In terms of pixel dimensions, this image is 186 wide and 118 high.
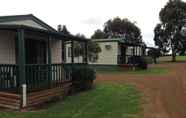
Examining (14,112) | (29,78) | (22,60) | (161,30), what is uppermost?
(161,30)

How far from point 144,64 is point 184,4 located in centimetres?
1859

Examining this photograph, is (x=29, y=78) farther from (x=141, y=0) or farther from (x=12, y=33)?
(x=141, y=0)

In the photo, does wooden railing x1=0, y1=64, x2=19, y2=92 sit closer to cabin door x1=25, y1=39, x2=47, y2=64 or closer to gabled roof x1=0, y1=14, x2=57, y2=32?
gabled roof x1=0, y1=14, x2=57, y2=32

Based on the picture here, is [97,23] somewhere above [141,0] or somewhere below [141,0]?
above

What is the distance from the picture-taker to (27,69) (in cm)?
801

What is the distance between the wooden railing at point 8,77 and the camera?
7902 millimetres

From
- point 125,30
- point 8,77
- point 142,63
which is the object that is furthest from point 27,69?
point 125,30

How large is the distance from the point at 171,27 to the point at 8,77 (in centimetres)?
3419

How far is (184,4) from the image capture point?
3784cm

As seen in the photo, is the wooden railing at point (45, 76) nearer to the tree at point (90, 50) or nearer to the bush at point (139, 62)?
the tree at point (90, 50)

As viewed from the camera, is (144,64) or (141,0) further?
(144,64)

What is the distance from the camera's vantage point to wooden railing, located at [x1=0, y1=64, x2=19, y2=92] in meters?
7.90

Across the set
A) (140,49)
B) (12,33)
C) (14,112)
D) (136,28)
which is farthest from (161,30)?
(14,112)

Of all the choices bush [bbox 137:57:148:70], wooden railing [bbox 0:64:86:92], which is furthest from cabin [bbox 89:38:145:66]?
wooden railing [bbox 0:64:86:92]
